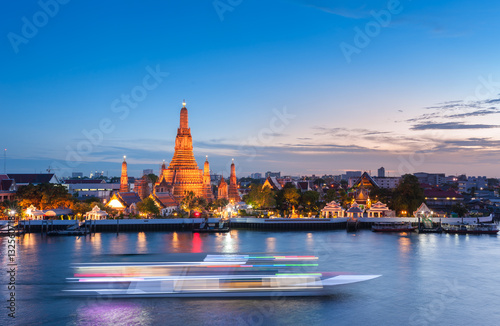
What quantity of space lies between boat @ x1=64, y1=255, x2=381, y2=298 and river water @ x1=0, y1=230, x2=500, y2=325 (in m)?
0.59

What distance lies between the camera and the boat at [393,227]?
56469mm

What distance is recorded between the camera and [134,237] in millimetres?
50938

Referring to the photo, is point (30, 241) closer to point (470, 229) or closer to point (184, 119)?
point (184, 119)

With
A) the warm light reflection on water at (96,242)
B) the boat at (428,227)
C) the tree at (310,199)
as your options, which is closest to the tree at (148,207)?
the warm light reflection on water at (96,242)

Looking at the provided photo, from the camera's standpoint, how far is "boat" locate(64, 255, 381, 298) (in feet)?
81.0

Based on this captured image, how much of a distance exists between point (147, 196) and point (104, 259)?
35.8 meters

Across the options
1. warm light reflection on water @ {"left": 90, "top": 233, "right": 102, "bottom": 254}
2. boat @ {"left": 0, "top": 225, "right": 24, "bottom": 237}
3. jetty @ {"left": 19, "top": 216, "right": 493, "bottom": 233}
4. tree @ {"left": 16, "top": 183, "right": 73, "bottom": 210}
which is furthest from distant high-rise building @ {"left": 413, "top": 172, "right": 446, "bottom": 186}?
boat @ {"left": 0, "top": 225, "right": 24, "bottom": 237}

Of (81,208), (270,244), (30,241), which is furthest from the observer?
(81,208)

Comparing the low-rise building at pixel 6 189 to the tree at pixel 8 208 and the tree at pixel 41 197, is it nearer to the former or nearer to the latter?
the tree at pixel 41 197

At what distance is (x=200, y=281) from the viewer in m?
24.9

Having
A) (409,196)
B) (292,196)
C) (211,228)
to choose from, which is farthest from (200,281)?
(292,196)

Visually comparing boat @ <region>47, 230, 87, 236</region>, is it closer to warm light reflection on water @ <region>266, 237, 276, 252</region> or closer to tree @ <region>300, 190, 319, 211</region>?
warm light reflection on water @ <region>266, 237, 276, 252</region>

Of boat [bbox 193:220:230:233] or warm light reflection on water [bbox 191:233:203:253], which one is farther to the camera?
boat [bbox 193:220:230:233]

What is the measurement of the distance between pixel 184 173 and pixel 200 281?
185 ft
